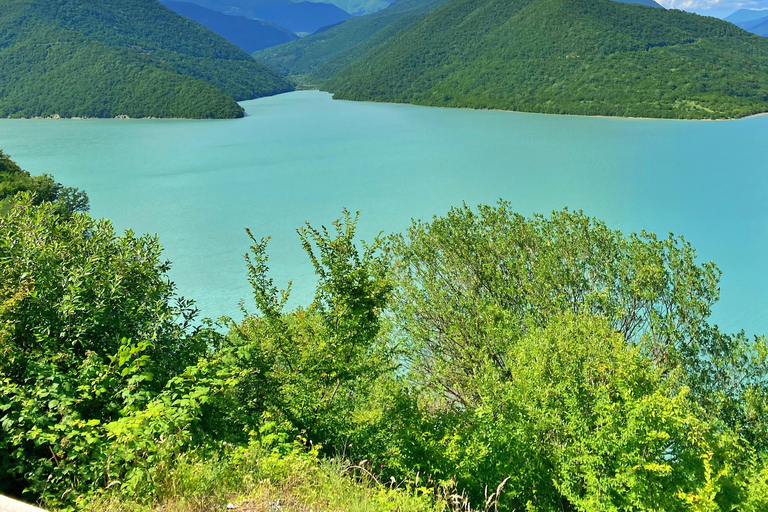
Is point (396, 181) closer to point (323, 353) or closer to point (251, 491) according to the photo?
point (323, 353)

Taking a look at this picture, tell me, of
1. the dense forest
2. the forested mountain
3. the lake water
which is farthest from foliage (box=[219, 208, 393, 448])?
the forested mountain

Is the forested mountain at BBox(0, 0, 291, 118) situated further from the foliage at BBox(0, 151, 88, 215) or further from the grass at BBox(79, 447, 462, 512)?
the grass at BBox(79, 447, 462, 512)

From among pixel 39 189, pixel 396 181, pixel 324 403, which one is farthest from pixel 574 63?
pixel 324 403

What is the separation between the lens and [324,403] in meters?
6.04

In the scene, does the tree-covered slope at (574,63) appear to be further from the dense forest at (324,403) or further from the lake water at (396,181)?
the dense forest at (324,403)

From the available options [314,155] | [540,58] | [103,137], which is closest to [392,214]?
[314,155]

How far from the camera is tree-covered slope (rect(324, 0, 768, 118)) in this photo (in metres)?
96.4

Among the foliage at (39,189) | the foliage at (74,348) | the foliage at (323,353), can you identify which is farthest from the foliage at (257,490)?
the foliage at (39,189)

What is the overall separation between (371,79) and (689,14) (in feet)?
306

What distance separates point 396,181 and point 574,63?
93794 millimetres

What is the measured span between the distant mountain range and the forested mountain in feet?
165

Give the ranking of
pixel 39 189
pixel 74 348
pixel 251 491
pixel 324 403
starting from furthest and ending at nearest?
pixel 39 189 < pixel 324 403 < pixel 74 348 < pixel 251 491

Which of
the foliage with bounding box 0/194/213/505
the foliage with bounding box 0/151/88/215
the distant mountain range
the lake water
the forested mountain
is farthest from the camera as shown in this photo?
the forested mountain

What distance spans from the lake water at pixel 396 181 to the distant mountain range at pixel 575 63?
51.9ft
